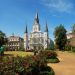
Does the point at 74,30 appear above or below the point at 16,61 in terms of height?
above

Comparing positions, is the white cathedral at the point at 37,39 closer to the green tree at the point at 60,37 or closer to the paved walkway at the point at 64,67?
the green tree at the point at 60,37

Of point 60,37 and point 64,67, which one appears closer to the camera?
point 64,67

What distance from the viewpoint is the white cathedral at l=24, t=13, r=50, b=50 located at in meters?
132

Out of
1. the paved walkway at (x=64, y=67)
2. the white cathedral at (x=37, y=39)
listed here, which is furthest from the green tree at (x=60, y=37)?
the paved walkway at (x=64, y=67)

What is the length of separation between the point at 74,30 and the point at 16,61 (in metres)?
83.6

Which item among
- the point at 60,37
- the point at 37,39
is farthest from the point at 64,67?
the point at 37,39

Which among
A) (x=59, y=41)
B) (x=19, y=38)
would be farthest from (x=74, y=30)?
(x=19, y=38)

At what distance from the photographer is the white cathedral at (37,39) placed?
431 ft

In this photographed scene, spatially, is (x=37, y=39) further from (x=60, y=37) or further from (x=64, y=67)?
(x=64, y=67)

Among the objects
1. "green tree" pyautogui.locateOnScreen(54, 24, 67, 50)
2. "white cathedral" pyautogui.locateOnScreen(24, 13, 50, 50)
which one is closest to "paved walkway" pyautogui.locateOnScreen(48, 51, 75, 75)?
"green tree" pyautogui.locateOnScreen(54, 24, 67, 50)

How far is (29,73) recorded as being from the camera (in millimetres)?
15461

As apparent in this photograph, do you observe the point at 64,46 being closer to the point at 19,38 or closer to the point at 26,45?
the point at 26,45

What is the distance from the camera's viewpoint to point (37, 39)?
440 feet

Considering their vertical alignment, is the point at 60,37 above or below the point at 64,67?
above
